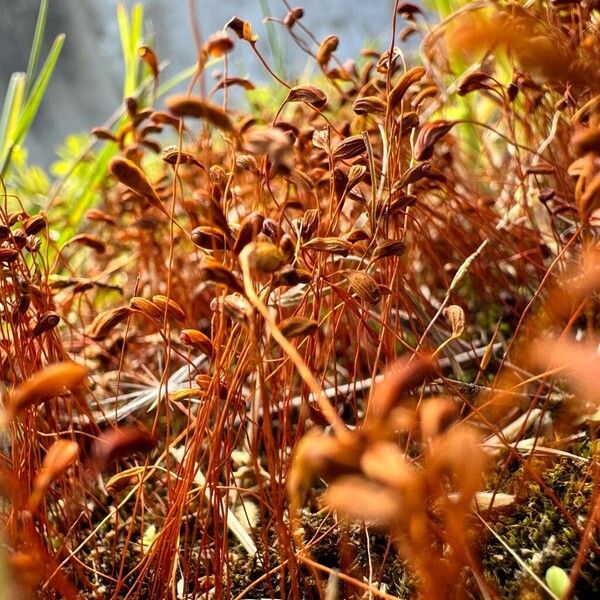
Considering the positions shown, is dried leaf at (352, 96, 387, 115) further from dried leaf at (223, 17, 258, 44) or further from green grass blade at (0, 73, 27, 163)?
green grass blade at (0, 73, 27, 163)

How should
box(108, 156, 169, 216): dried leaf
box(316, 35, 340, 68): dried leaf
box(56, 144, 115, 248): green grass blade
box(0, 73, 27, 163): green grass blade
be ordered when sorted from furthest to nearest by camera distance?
box(56, 144, 115, 248): green grass blade, box(0, 73, 27, 163): green grass blade, box(316, 35, 340, 68): dried leaf, box(108, 156, 169, 216): dried leaf

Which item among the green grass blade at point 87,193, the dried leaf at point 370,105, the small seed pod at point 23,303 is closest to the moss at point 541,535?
the dried leaf at point 370,105

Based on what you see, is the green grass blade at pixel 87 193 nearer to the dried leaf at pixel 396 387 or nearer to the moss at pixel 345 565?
the moss at pixel 345 565

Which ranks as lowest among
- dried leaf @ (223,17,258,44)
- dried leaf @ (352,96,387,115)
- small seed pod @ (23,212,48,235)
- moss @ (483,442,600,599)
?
moss @ (483,442,600,599)

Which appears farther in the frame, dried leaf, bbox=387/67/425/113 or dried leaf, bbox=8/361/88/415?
dried leaf, bbox=387/67/425/113

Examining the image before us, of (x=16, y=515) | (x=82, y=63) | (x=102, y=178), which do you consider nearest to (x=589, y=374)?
(x=16, y=515)

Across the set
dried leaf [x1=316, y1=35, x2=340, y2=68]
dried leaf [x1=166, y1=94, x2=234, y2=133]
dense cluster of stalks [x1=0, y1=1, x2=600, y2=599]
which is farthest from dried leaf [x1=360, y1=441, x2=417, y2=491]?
dried leaf [x1=316, y1=35, x2=340, y2=68]

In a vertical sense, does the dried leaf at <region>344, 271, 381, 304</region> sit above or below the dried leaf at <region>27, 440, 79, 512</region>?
below

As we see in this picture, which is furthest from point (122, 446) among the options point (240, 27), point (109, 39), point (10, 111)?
point (109, 39)
